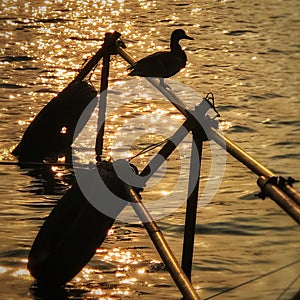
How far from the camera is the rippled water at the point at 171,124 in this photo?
11.0 meters

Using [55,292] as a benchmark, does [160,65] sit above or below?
above

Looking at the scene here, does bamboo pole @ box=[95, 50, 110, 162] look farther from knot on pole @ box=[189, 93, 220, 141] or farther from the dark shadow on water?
knot on pole @ box=[189, 93, 220, 141]

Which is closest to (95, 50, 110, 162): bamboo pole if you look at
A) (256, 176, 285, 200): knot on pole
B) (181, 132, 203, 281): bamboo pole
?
(181, 132, 203, 281): bamboo pole

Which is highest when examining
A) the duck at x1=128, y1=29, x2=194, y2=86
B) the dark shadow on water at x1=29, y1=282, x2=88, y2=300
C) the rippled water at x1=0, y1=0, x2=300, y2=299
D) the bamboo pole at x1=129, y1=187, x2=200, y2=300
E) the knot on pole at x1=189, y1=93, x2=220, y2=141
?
the knot on pole at x1=189, y1=93, x2=220, y2=141

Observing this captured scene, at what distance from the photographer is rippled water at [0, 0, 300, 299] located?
11.0 meters

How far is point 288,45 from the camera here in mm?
27141

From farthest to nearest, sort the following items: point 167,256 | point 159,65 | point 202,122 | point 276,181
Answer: point 159,65 < point 202,122 < point 167,256 < point 276,181

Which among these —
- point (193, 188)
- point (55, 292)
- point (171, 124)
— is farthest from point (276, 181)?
point (171, 124)

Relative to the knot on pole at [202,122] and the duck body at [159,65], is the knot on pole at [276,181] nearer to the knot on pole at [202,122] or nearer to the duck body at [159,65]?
the knot on pole at [202,122]

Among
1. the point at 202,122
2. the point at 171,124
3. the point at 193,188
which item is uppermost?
the point at 202,122

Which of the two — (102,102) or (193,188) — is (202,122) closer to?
(193,188)

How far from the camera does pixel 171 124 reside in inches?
741

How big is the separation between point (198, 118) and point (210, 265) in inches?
116

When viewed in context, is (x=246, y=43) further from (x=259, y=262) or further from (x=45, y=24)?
(x=259, y=262)
